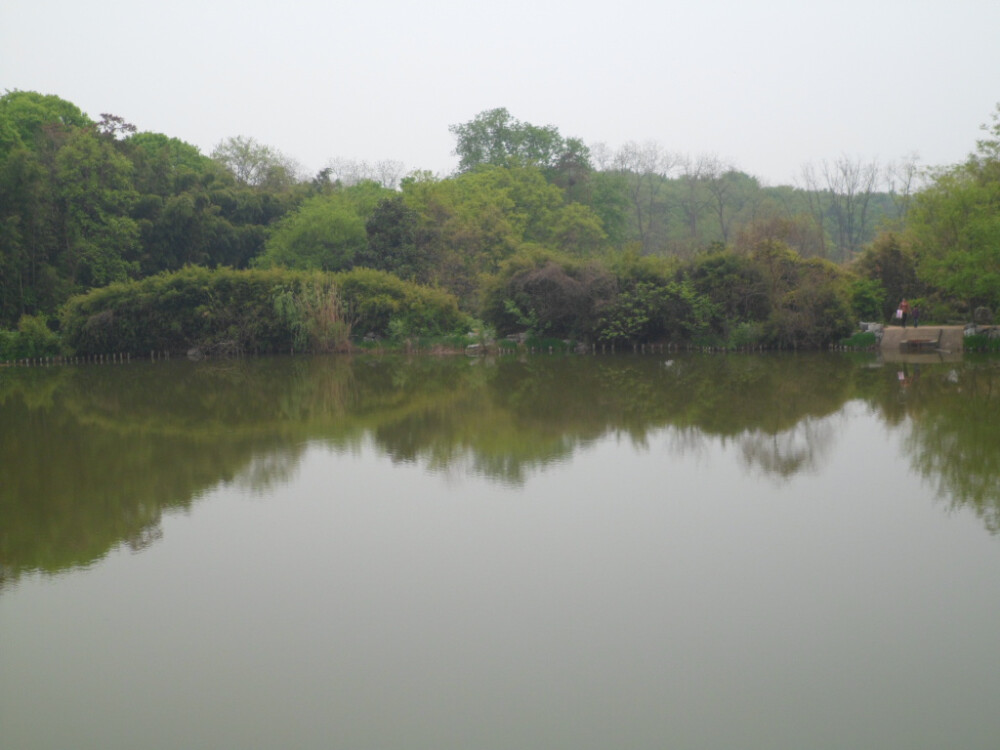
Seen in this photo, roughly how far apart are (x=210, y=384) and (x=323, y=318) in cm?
829

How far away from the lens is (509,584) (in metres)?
5.84

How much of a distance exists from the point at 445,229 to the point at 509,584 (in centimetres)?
2899

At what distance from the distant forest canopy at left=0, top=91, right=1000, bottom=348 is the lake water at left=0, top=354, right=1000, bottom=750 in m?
13.6

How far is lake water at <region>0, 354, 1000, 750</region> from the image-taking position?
4.18 m

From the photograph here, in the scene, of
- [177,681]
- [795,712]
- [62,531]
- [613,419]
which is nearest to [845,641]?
[795,712]

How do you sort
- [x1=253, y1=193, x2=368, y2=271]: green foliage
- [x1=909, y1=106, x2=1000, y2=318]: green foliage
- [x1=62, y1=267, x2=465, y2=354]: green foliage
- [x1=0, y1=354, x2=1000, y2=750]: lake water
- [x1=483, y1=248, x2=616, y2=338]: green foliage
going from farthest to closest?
[x1=253, y1=193, x2=368, y2=271]: green foliage
[x1=62, y1=267, x2=465, y2=354]: green foliage
[x1=483, y1=248, x2=616, y2=338]: green foliage
[x1=909, y1=106, x2=1000, y2=318]: green foliage
[x1=0, y1=354, x2=1000, y2=750]: lake water

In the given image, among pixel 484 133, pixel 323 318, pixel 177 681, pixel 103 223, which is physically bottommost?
pixel 177 681

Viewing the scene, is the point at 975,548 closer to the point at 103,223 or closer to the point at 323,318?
the point at 323,318

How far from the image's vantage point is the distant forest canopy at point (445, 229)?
25.2 metres

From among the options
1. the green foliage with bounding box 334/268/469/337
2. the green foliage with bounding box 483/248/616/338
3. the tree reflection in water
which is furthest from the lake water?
the green foliage with bounding box 334/268/469/337

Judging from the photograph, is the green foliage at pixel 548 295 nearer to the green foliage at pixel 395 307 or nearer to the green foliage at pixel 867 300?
the green foliage at pixel 395 307

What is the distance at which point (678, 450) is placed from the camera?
10.2 metres

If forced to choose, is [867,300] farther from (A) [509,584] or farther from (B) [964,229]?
(A) [509,584]

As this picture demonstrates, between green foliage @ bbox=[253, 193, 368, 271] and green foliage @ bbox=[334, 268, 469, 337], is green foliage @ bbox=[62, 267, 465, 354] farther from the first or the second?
green foliage @ bbox=[253, 193, 368, 271]
